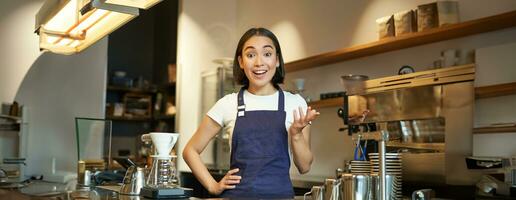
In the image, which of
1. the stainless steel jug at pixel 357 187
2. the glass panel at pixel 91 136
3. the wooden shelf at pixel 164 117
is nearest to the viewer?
the stainless steel jug at pixel 357 187

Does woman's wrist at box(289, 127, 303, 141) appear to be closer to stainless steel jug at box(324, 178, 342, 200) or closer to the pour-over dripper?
stainless steel jug at box(324, 178, 342, 200)

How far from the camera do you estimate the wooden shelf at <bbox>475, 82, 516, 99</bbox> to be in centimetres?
254

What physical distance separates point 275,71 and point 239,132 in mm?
251

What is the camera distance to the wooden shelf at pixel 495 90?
2535 millimetres

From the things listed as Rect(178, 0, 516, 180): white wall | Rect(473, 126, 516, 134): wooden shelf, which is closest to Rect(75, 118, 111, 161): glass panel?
Rect(178, 0, 516, 180): white wall

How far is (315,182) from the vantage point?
Answer: 10.4ft

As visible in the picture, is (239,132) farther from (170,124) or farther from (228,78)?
(170,124)

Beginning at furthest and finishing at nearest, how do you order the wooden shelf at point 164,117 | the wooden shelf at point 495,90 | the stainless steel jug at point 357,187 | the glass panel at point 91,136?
the wooden shelf at point 164,117
the glass panel at point 91,136
the wooden shelf at point 495,90
the stainless steel jug at point 357,187

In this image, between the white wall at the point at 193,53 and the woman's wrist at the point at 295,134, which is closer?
the woman's wrist at the point at 295,134

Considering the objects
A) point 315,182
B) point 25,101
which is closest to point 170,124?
point 25,101

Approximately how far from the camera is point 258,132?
1.68 m

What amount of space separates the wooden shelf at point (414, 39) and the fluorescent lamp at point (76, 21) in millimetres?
1670

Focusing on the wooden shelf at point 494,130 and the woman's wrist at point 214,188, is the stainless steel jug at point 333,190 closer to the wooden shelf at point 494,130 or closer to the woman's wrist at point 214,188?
the woman's wrist at point 214,188

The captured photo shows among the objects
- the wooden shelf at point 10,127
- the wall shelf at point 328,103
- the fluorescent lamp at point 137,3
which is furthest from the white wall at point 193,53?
the fluorescent lamp at point 137,3
